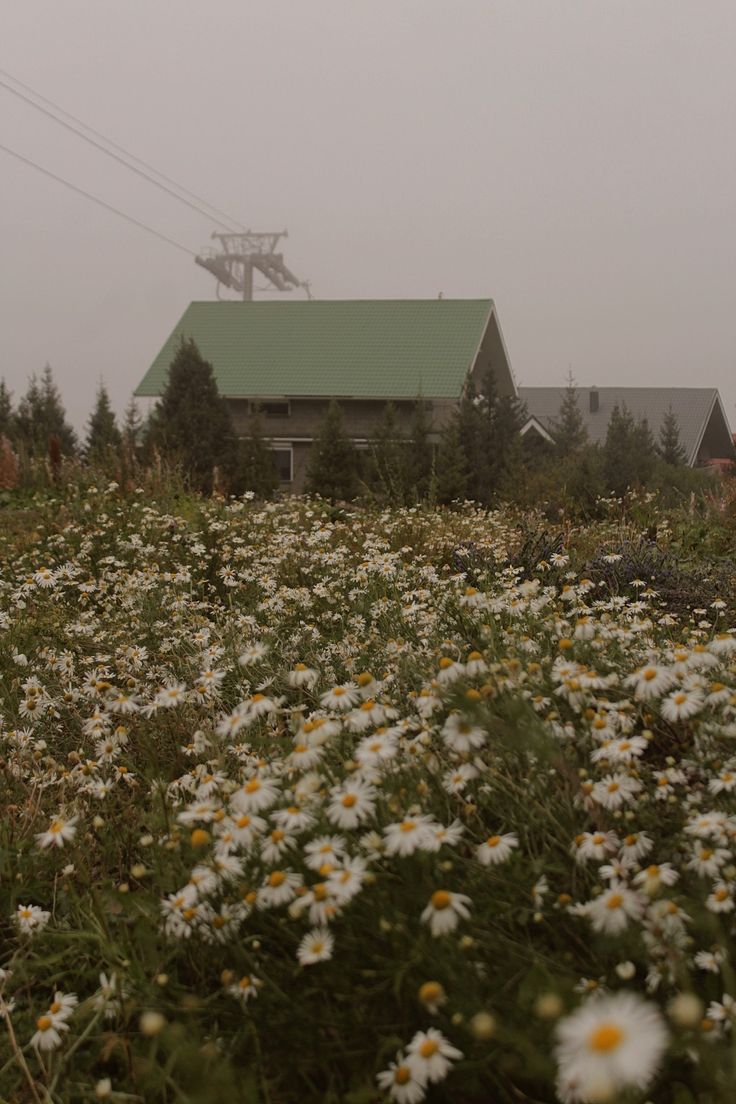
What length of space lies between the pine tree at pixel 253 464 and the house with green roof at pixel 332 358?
5867mm

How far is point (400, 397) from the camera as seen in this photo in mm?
25859

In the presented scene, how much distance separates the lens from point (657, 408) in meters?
37.3

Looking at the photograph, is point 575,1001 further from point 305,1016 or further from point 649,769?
point 649,769

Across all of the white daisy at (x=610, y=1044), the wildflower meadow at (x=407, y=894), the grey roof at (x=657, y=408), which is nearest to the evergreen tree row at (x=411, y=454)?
the wildflower meadow at (x=407, y=894)

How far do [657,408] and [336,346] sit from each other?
51.5ft

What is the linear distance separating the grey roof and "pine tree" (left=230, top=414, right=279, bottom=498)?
17.2 meters

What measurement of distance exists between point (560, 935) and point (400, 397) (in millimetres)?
24680

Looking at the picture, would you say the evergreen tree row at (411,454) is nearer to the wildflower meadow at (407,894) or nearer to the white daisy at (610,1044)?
the wildflower meadow at (407,894)

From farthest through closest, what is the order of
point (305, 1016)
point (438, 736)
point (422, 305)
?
point (422, 305) → point (438, 736) → point (305, 1016)

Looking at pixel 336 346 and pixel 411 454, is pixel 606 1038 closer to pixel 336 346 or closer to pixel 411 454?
pixel 411 454

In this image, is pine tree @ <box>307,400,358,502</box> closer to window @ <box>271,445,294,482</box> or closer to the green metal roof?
the green metal roof

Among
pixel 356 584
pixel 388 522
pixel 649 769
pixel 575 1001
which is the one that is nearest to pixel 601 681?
pixel 649 769

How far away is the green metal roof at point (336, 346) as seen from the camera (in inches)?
1050

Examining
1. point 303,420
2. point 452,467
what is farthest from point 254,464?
point 303,420
